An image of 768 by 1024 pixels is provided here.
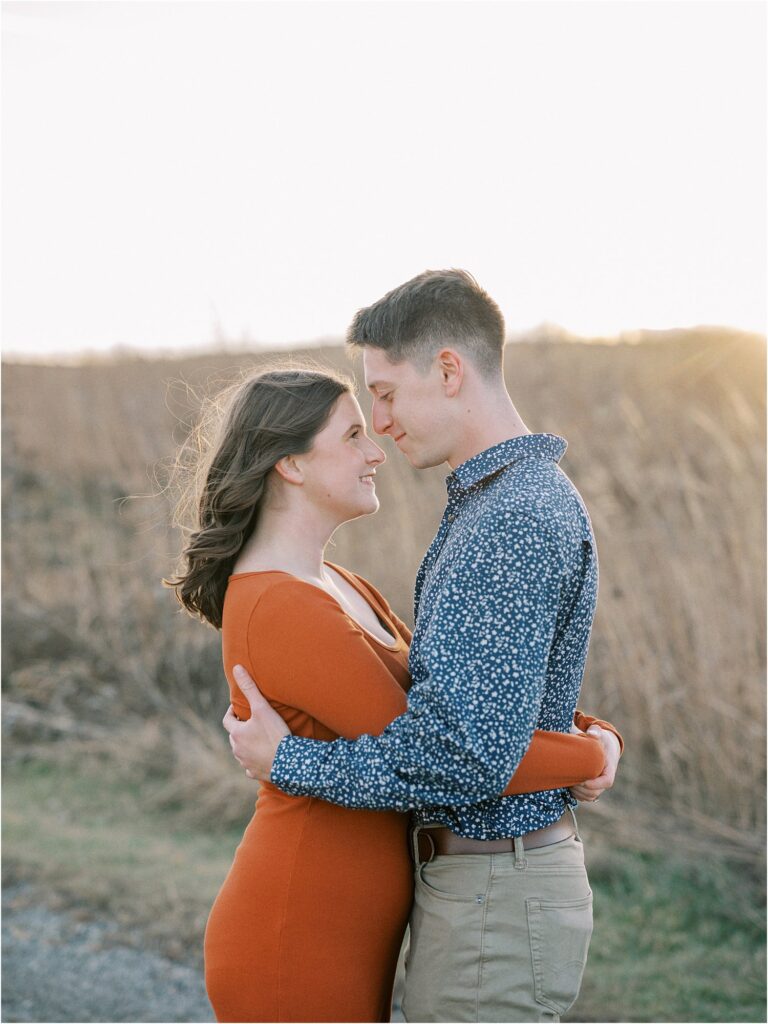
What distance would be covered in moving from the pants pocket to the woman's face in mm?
1016

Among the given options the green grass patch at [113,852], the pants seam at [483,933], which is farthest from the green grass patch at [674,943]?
the pants seam at [483,933]

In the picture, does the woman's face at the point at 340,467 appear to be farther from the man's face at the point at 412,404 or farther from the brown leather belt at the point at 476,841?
the brown leather belt at the point at 476,841

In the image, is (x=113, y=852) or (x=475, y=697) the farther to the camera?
(x=113, y=852)

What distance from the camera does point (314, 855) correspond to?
2205mm

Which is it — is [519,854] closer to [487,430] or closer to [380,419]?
[487,430]

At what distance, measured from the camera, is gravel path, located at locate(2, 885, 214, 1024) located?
3957mm

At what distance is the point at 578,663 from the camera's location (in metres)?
2.29

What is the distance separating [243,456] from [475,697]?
3.07 feet

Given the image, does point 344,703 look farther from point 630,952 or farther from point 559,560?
point 630,952

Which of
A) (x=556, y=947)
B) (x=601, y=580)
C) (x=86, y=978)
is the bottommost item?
(x=86, y=978)

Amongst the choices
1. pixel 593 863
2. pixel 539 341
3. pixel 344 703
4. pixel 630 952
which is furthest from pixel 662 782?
pixel 539 341

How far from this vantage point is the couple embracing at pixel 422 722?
1.97 m

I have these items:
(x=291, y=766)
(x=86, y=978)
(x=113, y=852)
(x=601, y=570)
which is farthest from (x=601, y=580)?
(x=291, y=766)

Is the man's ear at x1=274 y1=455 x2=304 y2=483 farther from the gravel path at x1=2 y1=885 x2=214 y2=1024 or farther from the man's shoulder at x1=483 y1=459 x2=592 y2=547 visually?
the gravel path at x1=2 y1=885 x2=214 y2=1024
